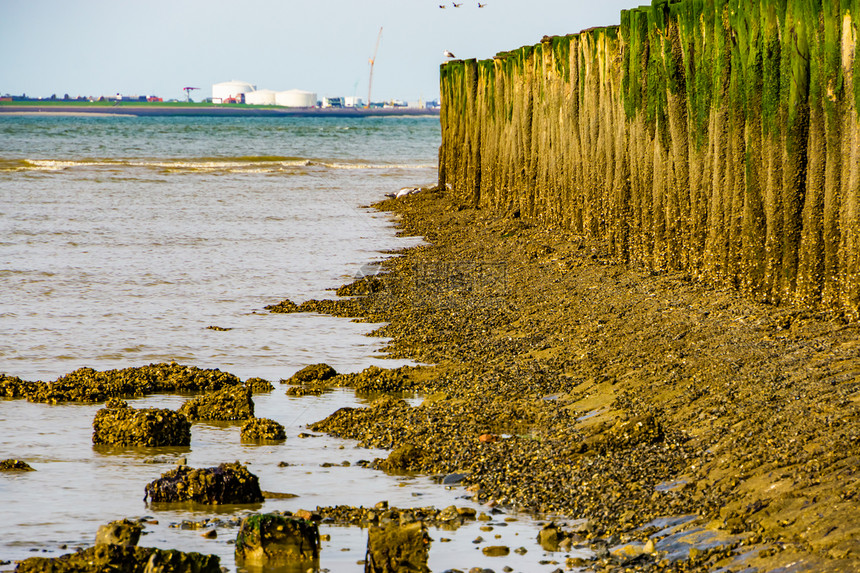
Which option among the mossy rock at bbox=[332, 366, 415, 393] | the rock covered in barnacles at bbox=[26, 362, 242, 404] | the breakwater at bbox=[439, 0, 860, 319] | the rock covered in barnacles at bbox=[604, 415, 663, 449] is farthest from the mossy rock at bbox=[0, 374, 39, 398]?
the breakwater at bbox=[439, 0, 860, 319]

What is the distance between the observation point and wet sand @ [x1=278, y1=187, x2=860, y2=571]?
3.84 m

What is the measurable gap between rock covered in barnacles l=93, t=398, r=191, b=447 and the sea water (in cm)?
8

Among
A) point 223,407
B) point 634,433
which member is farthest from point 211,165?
point 634,433

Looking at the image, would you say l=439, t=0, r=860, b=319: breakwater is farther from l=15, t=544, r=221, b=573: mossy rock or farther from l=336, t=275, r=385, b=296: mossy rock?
l=15, t=544, r=221, b=573: mossy rock

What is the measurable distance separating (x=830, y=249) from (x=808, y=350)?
2.82 feet

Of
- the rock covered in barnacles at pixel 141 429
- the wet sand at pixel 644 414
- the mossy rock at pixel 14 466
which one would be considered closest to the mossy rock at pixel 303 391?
the wet sand at pixel 644 414

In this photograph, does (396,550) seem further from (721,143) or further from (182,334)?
(182,334)

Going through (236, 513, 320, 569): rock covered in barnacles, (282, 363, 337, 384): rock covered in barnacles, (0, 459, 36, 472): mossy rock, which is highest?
(236, 513, 320, 569): rock covered in barnacles

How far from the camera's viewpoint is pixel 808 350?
5.47 metres

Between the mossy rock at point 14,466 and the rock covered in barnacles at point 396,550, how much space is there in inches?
91.9

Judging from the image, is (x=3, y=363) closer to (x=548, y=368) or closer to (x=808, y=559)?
(x=548, y=368)

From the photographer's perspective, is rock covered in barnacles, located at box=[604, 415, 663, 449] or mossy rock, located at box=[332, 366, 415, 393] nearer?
rock covered in barnacles, located at box=[604, 415, 663, 449]

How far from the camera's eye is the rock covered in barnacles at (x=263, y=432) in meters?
5.81

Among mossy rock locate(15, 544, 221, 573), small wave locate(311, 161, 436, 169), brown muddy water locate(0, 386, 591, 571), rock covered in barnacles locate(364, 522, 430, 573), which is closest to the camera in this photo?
mossy rock locate(15, 544, 221, 573)
